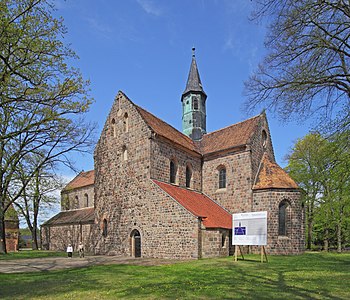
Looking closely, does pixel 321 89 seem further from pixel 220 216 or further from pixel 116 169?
pixel 116 169

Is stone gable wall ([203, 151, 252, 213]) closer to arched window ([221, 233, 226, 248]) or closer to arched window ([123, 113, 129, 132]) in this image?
arched window ([221, 233, 226, 248])

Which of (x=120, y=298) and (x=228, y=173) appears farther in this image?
(x=228, y=173)

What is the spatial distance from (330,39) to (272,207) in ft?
50.6

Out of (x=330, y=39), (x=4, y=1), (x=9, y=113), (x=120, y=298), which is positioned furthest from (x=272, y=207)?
(x=4, y=1)

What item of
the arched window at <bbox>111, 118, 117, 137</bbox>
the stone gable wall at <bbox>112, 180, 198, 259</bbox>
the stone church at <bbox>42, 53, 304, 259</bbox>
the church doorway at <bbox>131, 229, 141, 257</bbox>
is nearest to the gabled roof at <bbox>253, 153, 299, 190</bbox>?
the stone church at <bbox>42, 53, 304, 259</bbox>

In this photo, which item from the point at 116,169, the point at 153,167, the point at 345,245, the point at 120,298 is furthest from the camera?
the point at 345,245

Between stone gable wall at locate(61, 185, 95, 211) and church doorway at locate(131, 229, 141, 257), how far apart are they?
16.6 m

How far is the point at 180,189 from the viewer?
25359mm

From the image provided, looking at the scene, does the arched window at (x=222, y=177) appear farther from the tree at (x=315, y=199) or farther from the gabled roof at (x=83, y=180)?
the gabled roof at (x=83, y=180)

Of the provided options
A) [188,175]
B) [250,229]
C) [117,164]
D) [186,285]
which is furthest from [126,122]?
[186,285]

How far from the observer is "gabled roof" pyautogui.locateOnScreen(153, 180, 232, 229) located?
21.0 meters

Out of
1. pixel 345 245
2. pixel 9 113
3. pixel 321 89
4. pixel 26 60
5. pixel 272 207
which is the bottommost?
pixel 345 245

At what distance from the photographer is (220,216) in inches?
938

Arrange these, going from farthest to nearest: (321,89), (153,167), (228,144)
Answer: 1. (228,144)
2. (153,167)
3. (321,89)
